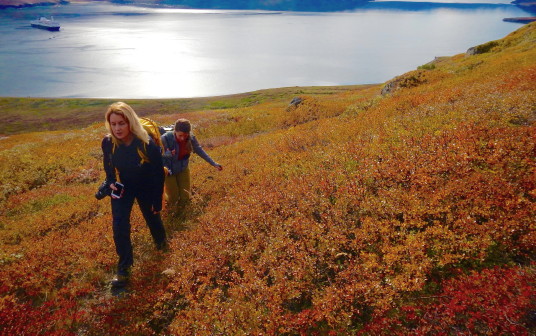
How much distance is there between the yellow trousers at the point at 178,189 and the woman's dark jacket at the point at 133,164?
8.46ft

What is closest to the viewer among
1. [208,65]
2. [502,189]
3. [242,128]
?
[502,189]

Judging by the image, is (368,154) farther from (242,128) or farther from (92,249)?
(242,128)

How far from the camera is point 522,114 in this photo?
8.92 meters

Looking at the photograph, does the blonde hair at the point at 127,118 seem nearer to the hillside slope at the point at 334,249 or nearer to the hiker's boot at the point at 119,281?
the hillside slope at the point at 334,249

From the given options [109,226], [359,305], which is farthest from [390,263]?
[109,226]

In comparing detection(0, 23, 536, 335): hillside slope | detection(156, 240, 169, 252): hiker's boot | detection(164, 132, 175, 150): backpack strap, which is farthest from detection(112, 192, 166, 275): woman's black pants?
detection(164, 132, 175, 150): backpack strap

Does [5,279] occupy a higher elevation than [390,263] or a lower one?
lower

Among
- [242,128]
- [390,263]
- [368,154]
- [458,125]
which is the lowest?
[242,128]

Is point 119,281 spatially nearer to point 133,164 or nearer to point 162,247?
point 162,247

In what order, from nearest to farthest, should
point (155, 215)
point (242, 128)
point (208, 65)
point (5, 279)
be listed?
1. point (5, 279)
2. point (155, 215)
3. point (242, 128)
4. point (208, 65)

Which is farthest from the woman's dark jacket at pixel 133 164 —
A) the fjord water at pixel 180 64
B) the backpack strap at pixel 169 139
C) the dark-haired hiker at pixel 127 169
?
the fjord water at pixel 180 64

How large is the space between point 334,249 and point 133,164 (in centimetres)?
471

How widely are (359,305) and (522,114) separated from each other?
27.4 feet

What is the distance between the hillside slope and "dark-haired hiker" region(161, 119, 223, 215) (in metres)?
0.62
